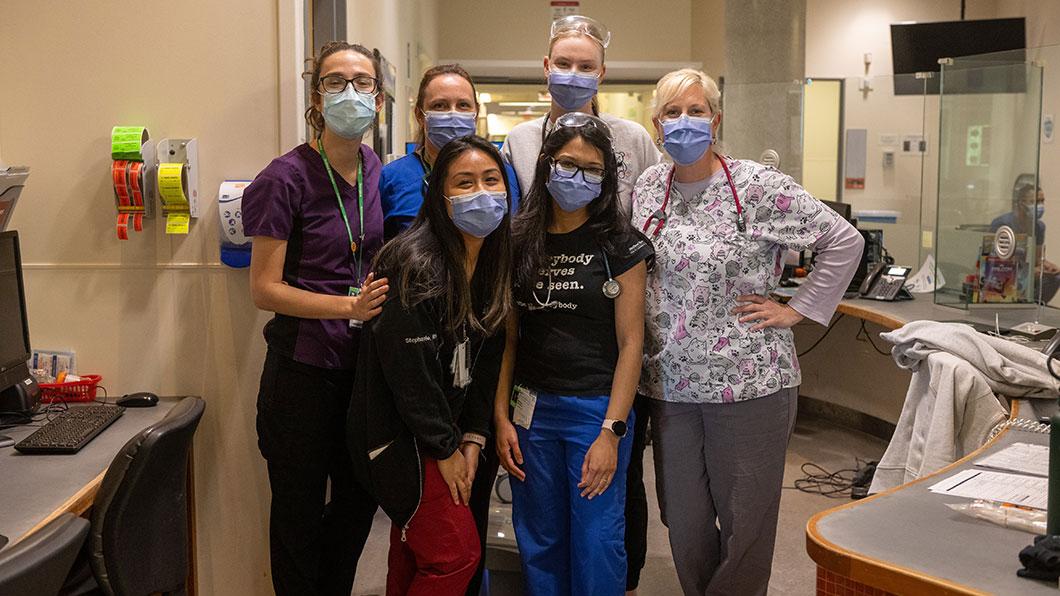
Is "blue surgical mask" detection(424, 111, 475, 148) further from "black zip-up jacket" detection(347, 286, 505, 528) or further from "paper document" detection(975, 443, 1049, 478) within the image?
"paper document" detection(975, 443, 1049, 478)

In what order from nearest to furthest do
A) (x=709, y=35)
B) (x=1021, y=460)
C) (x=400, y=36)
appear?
(x=1021, y=460)
(x=400, y=36)
(x=709, y=35)

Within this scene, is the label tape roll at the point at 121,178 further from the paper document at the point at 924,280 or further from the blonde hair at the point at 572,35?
the paper document at the point at 924,280

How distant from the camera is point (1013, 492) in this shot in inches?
73.9

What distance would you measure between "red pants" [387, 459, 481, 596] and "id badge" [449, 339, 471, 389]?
0.20 metres

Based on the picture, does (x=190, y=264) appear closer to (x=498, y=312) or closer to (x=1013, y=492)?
(x=498, y=312)

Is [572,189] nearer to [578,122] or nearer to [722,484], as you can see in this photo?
[578,122]

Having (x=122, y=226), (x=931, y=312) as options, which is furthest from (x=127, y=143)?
(x=931, y=312)

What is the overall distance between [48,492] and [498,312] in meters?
1.03

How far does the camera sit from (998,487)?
191 centimetres

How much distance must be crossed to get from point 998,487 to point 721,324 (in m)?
0.73

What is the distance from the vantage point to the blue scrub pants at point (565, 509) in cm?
233

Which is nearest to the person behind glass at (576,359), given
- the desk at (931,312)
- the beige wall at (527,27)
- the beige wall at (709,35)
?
the desk at (931,312)

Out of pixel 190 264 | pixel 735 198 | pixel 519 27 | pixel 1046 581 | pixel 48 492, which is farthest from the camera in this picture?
pixel 519 27

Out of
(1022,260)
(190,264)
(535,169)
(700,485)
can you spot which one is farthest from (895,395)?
(190,264)
